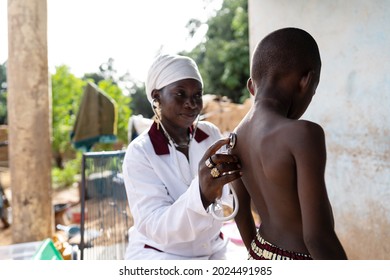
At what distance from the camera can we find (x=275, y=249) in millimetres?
1312

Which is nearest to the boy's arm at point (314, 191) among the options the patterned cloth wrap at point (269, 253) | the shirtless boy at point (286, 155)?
the shirtless boy at point (286, 155)

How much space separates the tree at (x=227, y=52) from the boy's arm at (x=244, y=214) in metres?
10.9

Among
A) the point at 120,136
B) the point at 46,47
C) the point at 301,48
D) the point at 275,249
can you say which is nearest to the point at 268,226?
the point at 275,249

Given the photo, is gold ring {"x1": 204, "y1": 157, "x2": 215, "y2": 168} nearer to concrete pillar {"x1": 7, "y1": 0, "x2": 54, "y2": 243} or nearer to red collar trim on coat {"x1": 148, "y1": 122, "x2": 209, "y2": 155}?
red collar trim on coat {"x1": 148, "y1": 122, "x2": 209, "y2": 155}

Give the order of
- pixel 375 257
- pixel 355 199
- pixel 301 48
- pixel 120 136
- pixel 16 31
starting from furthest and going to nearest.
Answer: pixel 120 136 → pixel 16 31 → pixel 355 199 → pixel 375 257 → pixel 301 48

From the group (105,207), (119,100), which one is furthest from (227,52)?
(105,207)

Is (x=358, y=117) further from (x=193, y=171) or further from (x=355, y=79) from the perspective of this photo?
(x=193, y=171)

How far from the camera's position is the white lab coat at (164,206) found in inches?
68.9

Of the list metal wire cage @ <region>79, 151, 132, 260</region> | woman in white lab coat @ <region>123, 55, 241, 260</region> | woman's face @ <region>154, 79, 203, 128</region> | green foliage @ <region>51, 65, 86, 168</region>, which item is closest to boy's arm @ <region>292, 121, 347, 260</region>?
woman in white lab coat @ <region>123, 55, 241, 260</region>

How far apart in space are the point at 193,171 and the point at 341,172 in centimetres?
137

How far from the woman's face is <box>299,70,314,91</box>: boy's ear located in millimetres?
822

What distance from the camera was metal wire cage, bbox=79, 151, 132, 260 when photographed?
3.08m

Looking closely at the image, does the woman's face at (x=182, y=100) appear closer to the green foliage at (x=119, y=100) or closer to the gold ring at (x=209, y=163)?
the gold ring at (x=209, y=163)

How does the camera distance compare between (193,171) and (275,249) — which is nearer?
(275,249)
